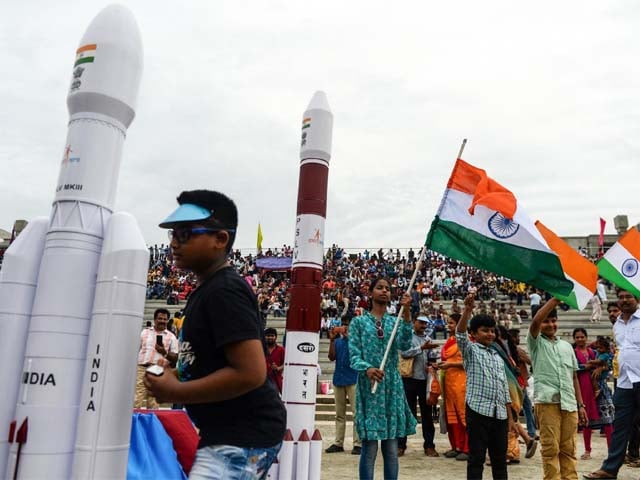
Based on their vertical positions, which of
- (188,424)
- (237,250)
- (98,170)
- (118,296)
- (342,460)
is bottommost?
(342,460)

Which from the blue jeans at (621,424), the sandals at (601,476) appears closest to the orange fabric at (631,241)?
the blue jeans at (621,424)

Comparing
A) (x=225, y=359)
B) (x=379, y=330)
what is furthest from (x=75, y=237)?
(x=379, y=330)

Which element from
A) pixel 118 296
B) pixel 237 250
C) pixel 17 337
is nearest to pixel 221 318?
pixel 118 296

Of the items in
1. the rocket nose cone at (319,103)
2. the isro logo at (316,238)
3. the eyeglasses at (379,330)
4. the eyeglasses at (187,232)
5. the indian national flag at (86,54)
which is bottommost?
the eyeglasses at (379,330)

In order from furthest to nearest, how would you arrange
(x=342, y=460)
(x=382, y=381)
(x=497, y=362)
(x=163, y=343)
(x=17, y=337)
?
(x=163, y=343), (x=342, y=460), (x=497, y=362), (x=382, y=381), (x=17, y=337)

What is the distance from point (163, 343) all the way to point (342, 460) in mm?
3271

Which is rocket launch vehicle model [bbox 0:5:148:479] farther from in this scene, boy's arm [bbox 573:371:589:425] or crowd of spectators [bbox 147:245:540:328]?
crowd of spectators [bbox 147:245:540:328]

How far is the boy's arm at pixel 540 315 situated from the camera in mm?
5941

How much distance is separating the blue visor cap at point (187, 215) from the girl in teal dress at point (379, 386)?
3013 millimetres

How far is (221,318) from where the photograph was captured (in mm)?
2428

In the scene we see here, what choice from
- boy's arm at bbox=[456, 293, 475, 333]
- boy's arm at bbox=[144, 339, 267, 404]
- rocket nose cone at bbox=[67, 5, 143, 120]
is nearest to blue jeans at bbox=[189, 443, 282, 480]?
boy's arm at bbox=[144, 339, 267, 404]

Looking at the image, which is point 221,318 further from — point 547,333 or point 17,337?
point 547,333

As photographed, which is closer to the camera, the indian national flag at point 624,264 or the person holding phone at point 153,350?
the indian national flag at point 624,264

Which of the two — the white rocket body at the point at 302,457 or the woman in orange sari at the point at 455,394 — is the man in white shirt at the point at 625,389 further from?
the white rocket body at the point at 302,457
